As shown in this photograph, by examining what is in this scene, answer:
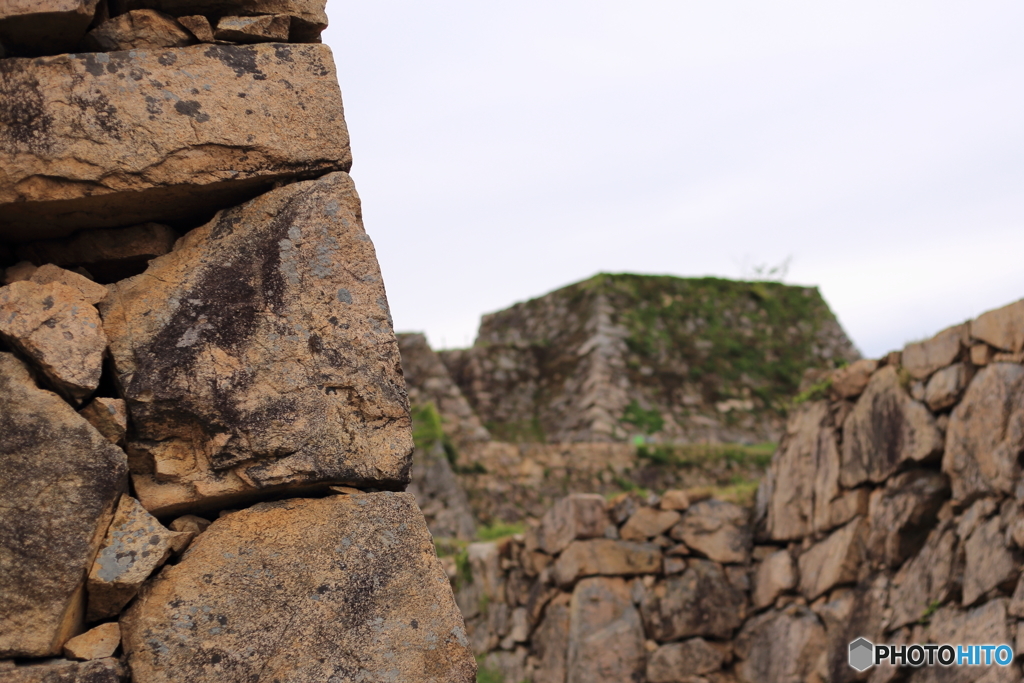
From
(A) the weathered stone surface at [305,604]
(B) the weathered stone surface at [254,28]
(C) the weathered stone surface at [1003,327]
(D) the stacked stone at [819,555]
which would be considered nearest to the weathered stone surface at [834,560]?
(D) the stacked stone at [819,555]

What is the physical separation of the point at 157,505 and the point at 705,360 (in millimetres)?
12176

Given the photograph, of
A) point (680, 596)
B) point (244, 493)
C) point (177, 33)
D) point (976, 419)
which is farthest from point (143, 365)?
point (680, 596)

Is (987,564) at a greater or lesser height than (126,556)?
lesser

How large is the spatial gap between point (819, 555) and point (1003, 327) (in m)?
2.33

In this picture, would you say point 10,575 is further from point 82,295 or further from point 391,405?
point 391,405

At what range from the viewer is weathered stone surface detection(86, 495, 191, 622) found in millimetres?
1995

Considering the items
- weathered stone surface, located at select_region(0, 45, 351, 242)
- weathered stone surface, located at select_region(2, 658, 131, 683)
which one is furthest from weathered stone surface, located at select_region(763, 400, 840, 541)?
weathered stone surface, located at select_region(2, 658, 131, 683)

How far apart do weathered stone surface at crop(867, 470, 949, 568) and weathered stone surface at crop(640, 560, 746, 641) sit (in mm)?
1611

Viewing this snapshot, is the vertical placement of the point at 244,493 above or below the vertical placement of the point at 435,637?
above

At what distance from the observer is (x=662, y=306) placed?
14570mm

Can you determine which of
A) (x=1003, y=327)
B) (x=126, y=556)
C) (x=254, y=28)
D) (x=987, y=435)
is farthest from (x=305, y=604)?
(x=1003, y=327)

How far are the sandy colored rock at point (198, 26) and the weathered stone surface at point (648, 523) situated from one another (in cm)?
627

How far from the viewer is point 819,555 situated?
6.89 metres

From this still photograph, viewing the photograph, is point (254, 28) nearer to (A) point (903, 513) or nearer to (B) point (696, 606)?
(A) point (903, 513)
